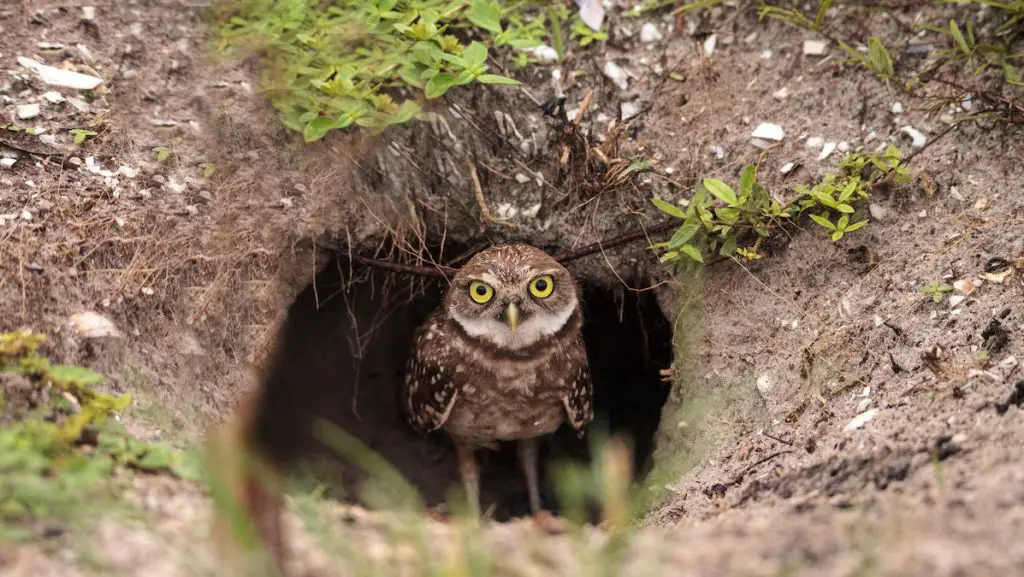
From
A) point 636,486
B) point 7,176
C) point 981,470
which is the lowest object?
point 636,486

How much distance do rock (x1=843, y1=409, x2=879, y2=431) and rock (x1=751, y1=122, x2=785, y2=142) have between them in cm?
137

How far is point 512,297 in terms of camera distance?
3.63 meters

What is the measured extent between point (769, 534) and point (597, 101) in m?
2.48

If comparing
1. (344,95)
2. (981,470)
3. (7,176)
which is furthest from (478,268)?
(981,470)

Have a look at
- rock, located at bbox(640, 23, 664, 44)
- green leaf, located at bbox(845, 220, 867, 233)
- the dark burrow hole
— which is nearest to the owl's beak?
the dark burrow hole

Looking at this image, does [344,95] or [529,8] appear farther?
[529,8]

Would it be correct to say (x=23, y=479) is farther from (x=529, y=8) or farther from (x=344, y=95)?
(x=529, y=8)

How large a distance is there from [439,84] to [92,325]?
64.7 inches

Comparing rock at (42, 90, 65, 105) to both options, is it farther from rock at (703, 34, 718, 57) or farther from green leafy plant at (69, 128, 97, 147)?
rock at (703, 34, 718, 57)

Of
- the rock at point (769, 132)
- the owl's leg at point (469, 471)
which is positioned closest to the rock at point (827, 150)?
the rock at point (769, 132)

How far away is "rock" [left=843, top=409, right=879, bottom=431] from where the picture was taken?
113 inches

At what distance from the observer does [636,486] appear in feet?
13.1

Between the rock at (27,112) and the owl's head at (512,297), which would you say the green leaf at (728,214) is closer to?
the owl's head at (512,297)

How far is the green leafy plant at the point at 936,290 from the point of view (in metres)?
3.12
